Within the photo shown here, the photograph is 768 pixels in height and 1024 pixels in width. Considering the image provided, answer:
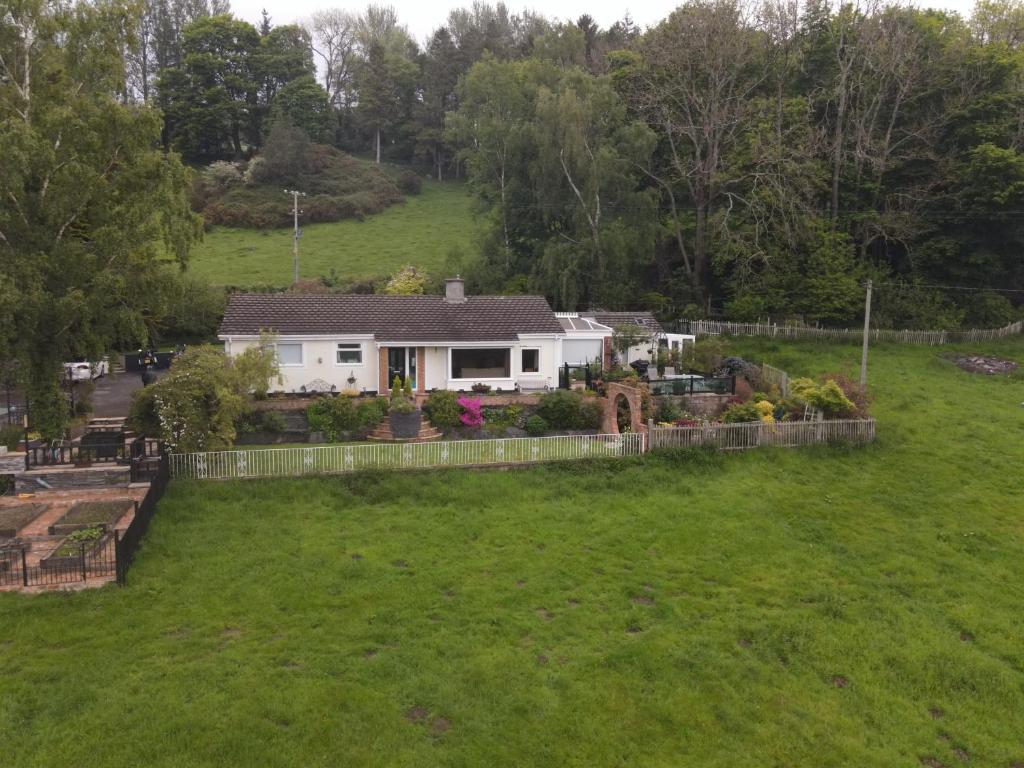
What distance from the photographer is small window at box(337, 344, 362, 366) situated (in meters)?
26.3

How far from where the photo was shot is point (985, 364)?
3222 cm

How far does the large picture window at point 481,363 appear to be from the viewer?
26.8 meters

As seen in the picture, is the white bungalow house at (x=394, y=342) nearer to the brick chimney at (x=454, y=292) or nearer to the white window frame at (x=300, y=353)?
the white window frame at (x=300, y=353)

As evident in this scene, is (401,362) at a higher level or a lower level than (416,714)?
higher

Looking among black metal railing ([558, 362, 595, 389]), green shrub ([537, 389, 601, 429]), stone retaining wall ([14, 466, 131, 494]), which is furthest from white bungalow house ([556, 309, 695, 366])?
stone retaining wall ([14, 466, 131, 494])

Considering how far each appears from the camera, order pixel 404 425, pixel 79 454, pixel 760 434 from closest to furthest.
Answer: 1. pixel 79 454
2. pixel 760 434
3. pixel 404 425

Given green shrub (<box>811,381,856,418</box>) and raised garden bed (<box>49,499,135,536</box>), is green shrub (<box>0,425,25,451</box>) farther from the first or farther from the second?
green shrub (<box>811,381,856,418</box>)

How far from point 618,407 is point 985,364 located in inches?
776

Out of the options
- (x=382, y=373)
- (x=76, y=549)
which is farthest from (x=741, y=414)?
(x=76, y=549)

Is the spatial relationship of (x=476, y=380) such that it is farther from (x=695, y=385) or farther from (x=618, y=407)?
(x=695, y=385)

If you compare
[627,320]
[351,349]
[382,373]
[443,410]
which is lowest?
[443,410]

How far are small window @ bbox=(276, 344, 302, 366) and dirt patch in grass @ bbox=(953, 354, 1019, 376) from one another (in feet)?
95.4

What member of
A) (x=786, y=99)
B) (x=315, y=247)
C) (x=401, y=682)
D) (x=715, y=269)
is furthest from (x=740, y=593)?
(x=315, y=247)

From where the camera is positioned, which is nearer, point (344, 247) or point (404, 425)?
point (404, 425)
